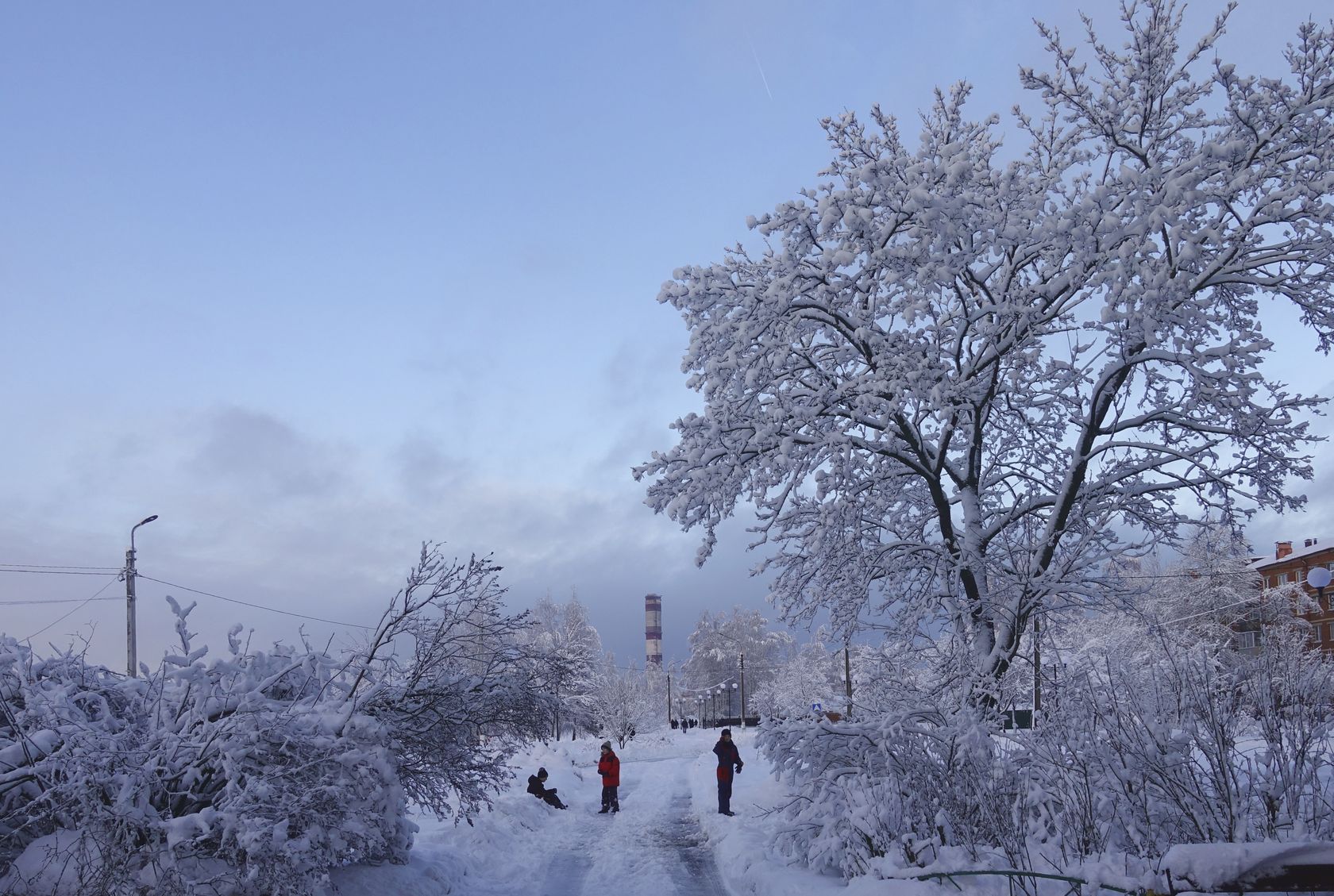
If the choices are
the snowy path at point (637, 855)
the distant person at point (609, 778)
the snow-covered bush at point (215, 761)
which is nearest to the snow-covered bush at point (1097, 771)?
the snowy path at point (637, 855)

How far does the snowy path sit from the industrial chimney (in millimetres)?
111078

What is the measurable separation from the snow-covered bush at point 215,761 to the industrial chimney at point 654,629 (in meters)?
123

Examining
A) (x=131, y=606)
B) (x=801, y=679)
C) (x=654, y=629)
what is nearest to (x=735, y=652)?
(x=801, y=679)

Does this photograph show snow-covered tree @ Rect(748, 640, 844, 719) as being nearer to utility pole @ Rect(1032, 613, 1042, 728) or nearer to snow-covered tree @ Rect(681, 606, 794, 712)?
snow-covered tree @ Rect(681, 606, 794, 712)

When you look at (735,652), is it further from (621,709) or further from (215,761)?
(215,761)

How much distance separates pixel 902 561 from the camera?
12.6 metres

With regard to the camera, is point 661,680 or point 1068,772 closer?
point 1068,772

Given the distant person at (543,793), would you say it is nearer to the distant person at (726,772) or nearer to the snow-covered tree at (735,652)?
the distant person at (726,772)

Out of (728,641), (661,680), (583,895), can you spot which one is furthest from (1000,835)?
(661,680)

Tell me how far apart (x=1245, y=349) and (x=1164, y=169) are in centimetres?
236

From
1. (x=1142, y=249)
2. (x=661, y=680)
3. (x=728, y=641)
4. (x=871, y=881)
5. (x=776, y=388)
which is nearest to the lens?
(x=871, y=881)

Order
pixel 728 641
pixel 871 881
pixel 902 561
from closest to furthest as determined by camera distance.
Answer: pixel 871 881
pixel 902 561
pixel 728 641

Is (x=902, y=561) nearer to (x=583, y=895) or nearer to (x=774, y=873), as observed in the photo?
(x=774, y=873)

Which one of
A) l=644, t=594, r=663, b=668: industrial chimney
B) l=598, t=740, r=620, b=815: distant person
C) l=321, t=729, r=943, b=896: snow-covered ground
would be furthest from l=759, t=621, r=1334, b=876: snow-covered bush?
l=644, t=594, r=663, b=668: industrial chimney
